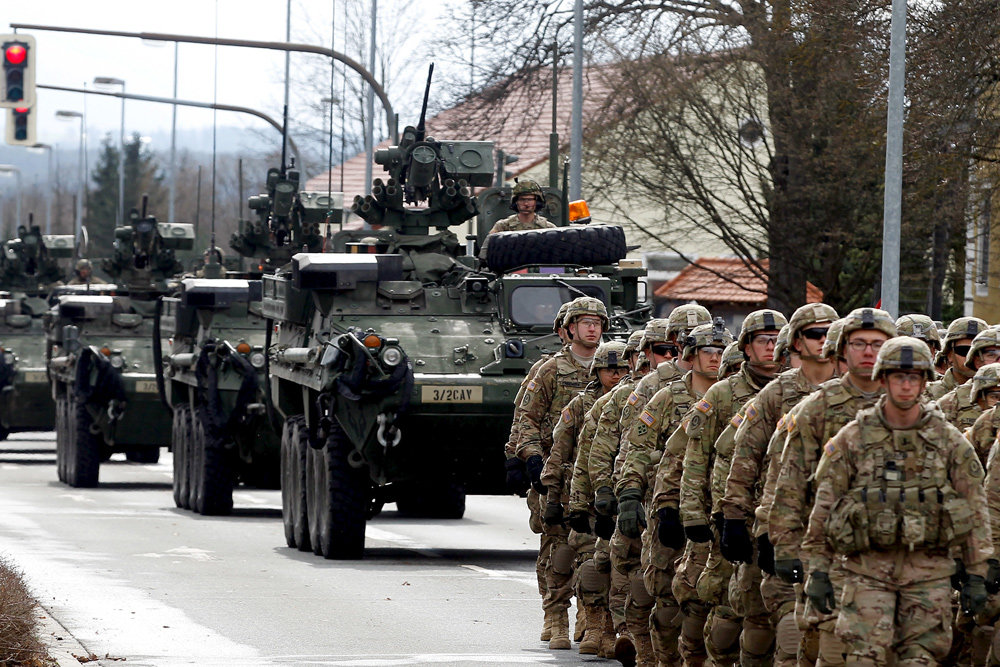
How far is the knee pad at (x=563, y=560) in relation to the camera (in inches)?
469

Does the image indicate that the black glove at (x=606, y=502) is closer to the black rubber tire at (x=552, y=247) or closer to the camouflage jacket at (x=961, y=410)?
the camouflage jacket at (x=961, y=410)

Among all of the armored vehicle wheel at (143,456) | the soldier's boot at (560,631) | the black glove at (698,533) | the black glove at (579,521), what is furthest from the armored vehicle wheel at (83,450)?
the black glove at (698,533)

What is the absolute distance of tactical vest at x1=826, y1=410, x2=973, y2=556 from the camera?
782cm

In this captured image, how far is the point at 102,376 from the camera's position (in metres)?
25.2

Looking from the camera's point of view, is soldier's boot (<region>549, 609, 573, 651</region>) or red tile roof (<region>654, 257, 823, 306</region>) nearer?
soldier's boot (<region>549, 609, 573, 651</region>)

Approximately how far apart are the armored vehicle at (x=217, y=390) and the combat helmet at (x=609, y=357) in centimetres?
839

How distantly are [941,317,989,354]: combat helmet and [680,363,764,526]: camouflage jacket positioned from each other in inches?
104

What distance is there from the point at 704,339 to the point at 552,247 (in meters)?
7.28

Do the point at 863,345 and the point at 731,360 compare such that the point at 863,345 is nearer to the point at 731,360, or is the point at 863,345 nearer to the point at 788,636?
the point at 788,636

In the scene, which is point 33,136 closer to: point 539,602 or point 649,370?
point 539,602

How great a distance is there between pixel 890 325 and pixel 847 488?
0.70m

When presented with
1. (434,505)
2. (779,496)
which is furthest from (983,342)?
(434,505)

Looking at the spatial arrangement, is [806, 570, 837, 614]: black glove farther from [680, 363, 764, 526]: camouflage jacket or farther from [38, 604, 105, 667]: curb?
[38, 604, 105, 667]: curb

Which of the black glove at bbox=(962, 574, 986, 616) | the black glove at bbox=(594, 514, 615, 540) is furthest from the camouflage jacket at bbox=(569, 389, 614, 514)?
the black glove at bbox=(962, 574, 986, 616)
